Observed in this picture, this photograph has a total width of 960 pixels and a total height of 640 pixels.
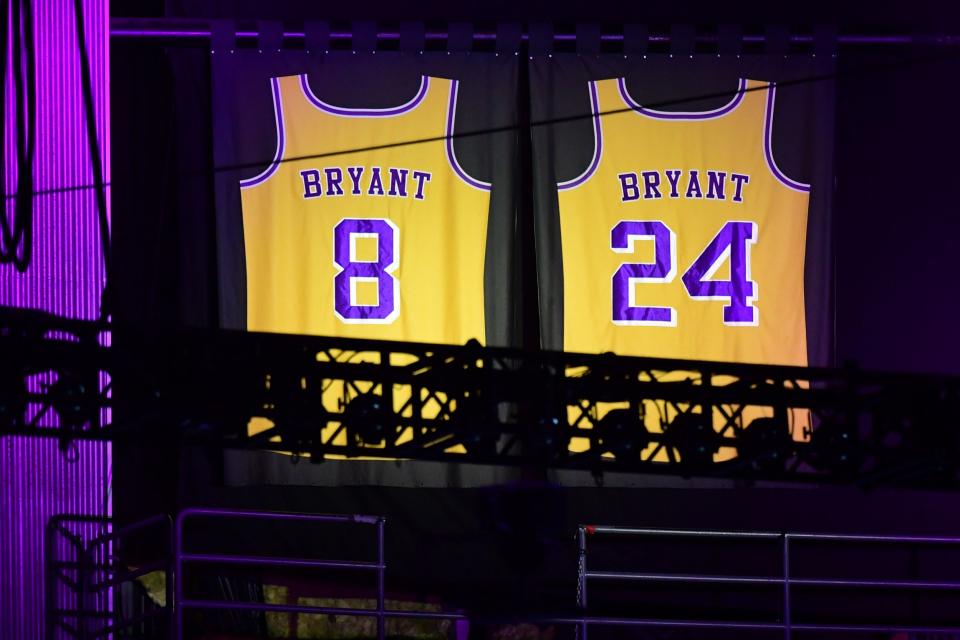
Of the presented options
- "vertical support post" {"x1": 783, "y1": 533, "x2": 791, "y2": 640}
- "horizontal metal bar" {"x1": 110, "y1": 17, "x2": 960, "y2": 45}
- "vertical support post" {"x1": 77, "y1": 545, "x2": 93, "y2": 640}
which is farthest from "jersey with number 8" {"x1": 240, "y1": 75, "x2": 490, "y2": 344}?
"vertical support post" {"x1": 783, "y1": 533, "x2": 791, "y2": 640}

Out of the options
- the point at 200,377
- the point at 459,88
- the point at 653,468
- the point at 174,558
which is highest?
the point at 459,88

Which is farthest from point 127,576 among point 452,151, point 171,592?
point 452,151

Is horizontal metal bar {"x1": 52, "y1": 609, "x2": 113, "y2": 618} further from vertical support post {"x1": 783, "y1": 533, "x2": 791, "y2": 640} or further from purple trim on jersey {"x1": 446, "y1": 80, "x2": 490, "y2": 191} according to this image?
vertical support post {"x1": 783, "y1": 533, "x2": 791, "y2": 640}

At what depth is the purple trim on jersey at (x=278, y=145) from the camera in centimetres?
742

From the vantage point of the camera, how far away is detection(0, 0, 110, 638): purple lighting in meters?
6.94

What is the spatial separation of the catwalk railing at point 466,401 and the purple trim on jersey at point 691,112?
214 cm

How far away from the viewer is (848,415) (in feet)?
19.7

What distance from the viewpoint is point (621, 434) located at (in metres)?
6.04

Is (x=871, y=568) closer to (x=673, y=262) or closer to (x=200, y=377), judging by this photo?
(x=673, y=262)

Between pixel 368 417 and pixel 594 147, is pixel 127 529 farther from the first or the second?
pixel 594 147

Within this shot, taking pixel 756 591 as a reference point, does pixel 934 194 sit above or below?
above

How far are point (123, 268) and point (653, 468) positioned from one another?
374 cm

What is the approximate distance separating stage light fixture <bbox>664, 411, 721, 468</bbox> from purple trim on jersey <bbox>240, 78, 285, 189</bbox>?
2893 mm

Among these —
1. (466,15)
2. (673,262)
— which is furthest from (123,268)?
(673,262)
